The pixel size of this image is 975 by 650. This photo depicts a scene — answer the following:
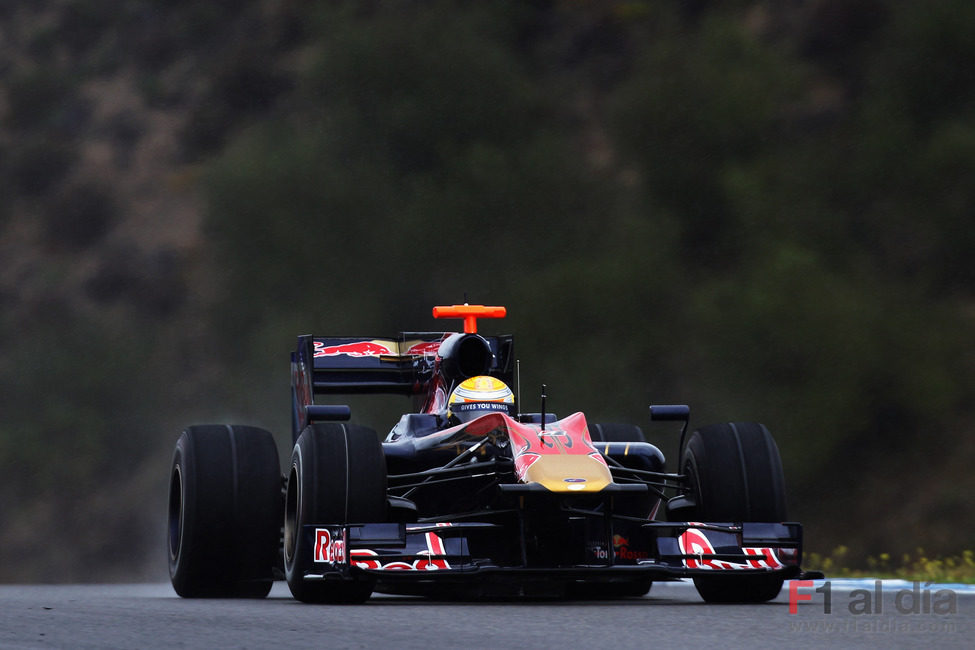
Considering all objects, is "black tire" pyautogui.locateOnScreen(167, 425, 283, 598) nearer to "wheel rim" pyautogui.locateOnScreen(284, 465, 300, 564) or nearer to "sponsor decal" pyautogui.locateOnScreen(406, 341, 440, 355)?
"wheel rim" pyautogui.locateOnScreen(284, 465, 300, 564)

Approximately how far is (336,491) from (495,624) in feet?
7.40

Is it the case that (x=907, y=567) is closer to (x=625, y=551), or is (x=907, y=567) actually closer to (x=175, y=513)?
(x=625, y=551)

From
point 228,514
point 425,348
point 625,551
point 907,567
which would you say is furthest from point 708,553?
point 907,567

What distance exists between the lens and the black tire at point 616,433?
13.4 m

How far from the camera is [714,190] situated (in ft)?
101

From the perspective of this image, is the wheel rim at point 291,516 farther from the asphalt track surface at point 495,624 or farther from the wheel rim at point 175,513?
the wheel rim at point 175,513

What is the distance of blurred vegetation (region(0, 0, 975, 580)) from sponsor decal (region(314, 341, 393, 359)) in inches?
517

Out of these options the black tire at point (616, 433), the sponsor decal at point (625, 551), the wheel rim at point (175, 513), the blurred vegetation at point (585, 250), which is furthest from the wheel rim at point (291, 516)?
the blurred vegetation at point (585, 250)

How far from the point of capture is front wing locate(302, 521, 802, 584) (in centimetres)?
985

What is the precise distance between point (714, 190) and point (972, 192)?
191 inches

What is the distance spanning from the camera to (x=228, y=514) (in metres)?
12.0

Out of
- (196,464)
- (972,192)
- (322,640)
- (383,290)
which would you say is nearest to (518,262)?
(383,290)

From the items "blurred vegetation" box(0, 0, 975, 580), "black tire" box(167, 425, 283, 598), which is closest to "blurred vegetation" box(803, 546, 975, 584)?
"blurred vegetation" box(0, 0, 975, 580)

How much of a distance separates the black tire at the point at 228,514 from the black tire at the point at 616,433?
2720mm
